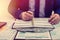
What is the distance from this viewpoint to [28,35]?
904mm

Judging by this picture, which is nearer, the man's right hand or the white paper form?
the white paper form

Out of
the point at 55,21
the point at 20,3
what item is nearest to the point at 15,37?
the point at 55,21

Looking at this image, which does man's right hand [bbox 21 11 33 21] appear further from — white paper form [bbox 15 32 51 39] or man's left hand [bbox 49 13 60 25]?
white paper form [bbox 15 32 51 39]

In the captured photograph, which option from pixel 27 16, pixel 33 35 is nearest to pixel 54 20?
pixel 27 16

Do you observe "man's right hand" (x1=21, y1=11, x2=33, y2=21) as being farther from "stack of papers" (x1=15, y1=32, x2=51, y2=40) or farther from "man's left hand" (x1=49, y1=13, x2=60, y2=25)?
"stack of papers" (x1=15, y1=32, x2=51, y2=40)

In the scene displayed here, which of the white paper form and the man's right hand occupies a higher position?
the man's right hand

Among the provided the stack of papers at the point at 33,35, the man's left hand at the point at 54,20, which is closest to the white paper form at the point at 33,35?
the stack of papers at the point at 33,35

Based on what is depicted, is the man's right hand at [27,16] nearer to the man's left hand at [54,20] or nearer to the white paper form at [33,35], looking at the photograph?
the man's left hand at [54,20]

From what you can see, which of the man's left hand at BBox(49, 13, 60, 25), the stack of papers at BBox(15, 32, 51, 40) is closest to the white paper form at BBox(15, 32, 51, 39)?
the stack of papers at BBox(15, 32, 51, 40)

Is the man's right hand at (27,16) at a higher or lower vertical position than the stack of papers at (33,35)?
higher

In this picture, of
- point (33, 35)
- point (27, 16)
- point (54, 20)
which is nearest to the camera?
point (33, 35)

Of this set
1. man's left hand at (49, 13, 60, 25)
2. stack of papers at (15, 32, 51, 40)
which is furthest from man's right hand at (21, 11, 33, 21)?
stack of papers at (15, 32, 51, 40)

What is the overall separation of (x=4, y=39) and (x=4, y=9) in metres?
1.36

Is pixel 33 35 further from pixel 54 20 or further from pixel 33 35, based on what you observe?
pixel 54 20
